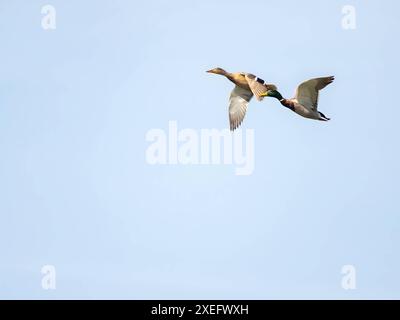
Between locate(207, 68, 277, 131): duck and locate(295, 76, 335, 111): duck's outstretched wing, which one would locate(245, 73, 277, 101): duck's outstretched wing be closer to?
locate(207, 68, 277, 131): duck

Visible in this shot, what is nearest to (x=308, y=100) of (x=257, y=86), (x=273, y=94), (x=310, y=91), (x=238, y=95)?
(x=310, y=91)

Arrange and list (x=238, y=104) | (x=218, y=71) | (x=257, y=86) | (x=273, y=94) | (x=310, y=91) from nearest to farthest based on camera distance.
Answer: (x=310, y=91) < (x=273, y=94) < (x=257, y=86) < (x=218, y=71) < (x=238, y=104)

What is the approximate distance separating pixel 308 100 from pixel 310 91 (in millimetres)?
371

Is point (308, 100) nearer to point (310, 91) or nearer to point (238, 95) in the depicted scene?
point (310, 91)

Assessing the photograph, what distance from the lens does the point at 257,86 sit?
32.3m

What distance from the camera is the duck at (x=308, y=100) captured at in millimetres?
30297

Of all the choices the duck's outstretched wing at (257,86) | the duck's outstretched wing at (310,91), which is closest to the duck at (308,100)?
the duck's outstretched wing at (310,91)

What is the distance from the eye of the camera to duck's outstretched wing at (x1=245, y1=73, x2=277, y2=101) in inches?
1255
